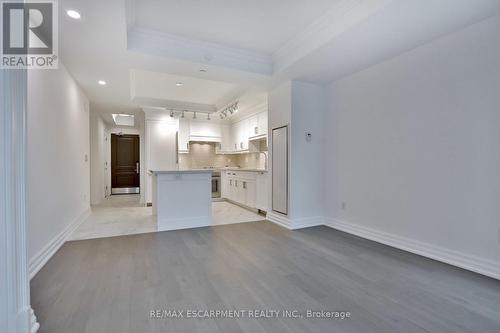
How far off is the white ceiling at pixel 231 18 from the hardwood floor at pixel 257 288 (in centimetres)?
279

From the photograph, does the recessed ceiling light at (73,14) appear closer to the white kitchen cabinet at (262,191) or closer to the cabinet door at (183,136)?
the white kitchen cabinet at (262,191)

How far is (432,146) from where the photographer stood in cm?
278

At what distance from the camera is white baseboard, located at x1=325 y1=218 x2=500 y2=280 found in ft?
7.64

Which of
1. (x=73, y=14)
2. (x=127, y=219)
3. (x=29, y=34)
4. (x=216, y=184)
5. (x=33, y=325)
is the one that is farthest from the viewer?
(x=216, y=184)

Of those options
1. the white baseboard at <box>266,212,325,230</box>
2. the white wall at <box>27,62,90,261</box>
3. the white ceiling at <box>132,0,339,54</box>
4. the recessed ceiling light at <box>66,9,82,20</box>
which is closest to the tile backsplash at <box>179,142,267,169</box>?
the white baseboard at <box>266,212,325,230</box>

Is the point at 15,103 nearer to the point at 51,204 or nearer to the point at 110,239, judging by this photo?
the point at 51,204

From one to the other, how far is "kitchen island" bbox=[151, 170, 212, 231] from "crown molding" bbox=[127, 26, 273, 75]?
176 cm

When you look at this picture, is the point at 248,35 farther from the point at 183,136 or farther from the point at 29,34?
the point at 183,136

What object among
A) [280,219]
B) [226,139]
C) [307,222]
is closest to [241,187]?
[280,219]

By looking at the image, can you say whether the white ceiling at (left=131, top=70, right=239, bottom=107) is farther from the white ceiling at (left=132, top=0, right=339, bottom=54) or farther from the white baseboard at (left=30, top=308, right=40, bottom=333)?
the white baseboard at (left=30, top=308, right=40, bottom=333)

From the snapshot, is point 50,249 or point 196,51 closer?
point 50,249

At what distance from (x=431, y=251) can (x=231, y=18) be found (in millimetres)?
3567

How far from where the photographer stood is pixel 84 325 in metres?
1.59

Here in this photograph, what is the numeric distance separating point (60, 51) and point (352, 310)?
4282mm
